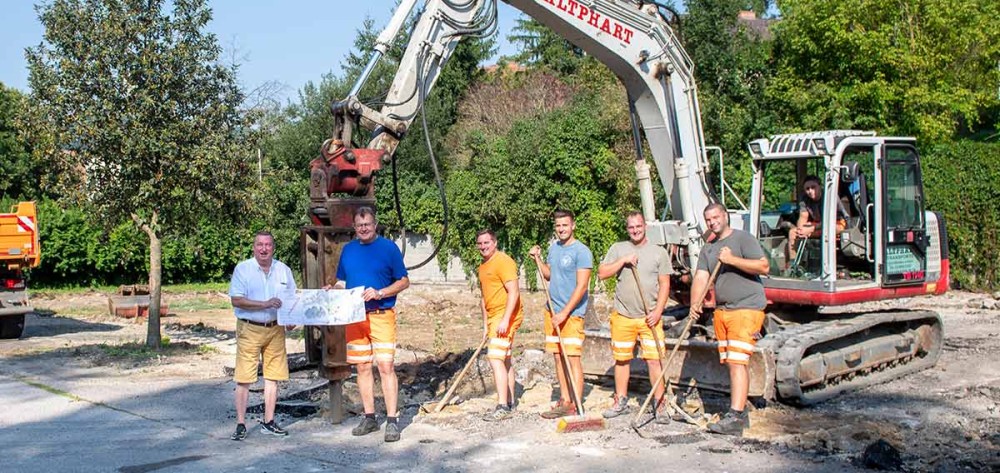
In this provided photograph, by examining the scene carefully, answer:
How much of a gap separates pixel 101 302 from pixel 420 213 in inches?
337

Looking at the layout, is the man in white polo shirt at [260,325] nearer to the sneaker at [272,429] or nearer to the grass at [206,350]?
the sneaker at [272,429]

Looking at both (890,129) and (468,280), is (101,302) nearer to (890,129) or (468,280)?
A: (468,280)

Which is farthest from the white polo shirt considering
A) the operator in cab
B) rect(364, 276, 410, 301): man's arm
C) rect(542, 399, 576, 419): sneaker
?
the operator in cab

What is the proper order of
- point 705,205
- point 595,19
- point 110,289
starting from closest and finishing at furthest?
1. point 595,19
2. point 705,205
3. point 110,289

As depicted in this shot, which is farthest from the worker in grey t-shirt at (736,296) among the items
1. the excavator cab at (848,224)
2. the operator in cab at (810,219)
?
the operator in cab at (810,219)

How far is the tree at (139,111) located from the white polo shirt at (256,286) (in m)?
6.51

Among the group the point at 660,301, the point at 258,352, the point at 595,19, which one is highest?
the point at 595,19

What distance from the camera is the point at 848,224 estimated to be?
11.0 metres

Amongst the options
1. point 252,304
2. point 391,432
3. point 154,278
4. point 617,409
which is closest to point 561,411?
Result: point 617,409

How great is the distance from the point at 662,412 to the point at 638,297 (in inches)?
41.3

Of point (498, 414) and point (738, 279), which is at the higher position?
point (738, 279)

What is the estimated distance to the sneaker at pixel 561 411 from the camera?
921 cm

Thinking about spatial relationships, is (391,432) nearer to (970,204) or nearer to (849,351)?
(849,351)

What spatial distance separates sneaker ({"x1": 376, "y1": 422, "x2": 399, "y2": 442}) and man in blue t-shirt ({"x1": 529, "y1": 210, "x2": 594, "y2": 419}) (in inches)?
59.8
